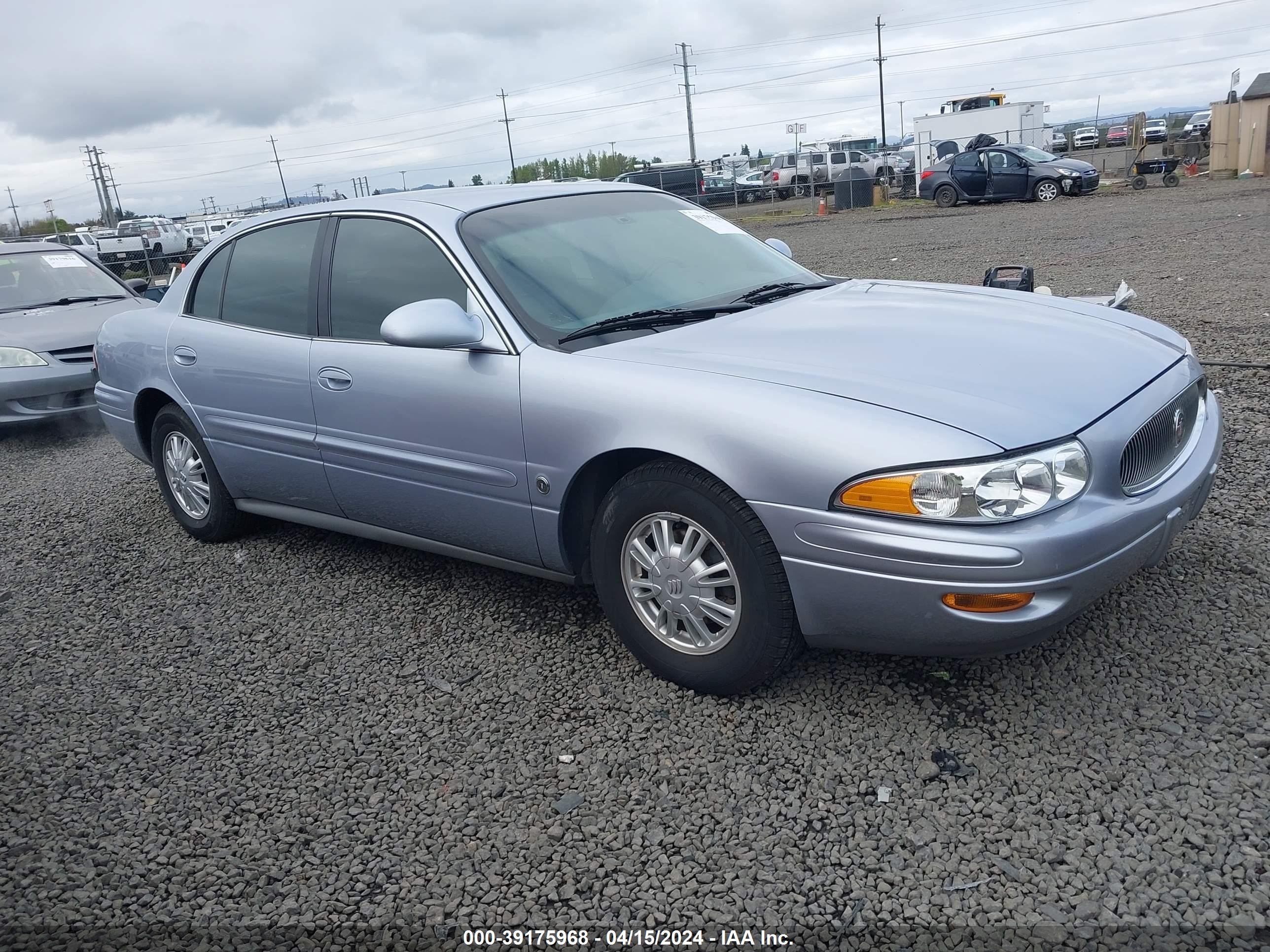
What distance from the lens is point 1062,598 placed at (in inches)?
101

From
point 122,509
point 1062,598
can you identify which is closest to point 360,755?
point 1062,598

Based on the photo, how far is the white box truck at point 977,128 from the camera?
34344 mm

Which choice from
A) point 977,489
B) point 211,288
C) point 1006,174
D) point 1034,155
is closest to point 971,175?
point 1006,174

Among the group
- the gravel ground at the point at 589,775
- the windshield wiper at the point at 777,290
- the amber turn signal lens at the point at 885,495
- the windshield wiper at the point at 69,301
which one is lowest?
the gravel ground at the point at 589,775

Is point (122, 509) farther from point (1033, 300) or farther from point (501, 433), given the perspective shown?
point (1033, 300)

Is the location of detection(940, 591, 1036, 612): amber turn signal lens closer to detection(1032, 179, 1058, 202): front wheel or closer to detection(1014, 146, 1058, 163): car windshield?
detection(1032, 179, 1058, 202): front wheel

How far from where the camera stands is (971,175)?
25.0 meters

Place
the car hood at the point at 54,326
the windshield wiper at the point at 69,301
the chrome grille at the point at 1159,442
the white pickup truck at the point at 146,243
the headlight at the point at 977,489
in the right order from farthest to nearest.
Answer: the white pickup truck at the point at 146,243 → the windshield wiper at the point at 69,301 → the car hood at the point at 54,326 → the chrome grille at the point at 1159,442 → the headlight at the point at 977,489

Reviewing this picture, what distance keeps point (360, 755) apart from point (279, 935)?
720 millimetres

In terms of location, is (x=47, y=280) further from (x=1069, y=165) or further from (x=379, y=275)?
(x=1069, y=165)

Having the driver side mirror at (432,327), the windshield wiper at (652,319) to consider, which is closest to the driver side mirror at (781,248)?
the windshield wiper at (652,319)

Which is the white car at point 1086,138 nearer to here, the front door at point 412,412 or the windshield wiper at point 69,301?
the windshield wiper at point 69,301

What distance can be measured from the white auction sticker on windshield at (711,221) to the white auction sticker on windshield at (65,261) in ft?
23.4

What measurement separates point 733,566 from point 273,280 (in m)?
2.57
